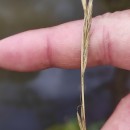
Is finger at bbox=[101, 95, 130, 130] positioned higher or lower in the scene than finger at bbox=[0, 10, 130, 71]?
lower

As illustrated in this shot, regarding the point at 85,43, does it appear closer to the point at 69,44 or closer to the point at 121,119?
the point at 69,44

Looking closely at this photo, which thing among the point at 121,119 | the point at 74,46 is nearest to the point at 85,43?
the point at 74,46

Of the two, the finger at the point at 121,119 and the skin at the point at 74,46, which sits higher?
the skin at the point at 74,46

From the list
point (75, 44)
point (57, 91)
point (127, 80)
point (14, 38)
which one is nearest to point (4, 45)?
point (14, 38)

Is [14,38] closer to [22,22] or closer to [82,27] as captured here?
[82,27]

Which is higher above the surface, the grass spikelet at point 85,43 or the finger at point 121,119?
the grass spikelet at point 85,43

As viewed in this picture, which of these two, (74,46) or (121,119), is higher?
(74,46)
